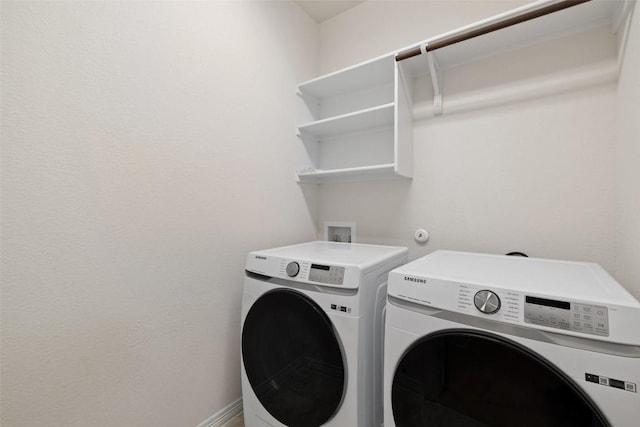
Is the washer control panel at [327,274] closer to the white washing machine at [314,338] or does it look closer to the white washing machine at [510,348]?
the white washing machine at [314,338]

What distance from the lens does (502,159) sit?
4.34 ft

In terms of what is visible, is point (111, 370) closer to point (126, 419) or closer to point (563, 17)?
point (126, 419)

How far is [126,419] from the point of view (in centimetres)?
98

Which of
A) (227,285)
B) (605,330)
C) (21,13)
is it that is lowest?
(227,285)

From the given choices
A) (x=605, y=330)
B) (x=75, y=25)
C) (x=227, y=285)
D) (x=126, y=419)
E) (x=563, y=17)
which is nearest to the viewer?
(x=605, y=330)

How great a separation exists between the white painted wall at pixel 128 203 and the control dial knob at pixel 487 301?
1102 mm

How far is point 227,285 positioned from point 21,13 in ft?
3.88

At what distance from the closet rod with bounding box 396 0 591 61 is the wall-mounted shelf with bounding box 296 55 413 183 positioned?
0.11m

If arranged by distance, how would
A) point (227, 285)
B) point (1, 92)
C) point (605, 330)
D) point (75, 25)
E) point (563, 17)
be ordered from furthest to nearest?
point (227, 285), point (563, 17), point (75, 25), point (1, 92), point (605, 330)

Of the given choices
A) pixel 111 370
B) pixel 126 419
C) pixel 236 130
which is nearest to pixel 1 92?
pixel 236 130

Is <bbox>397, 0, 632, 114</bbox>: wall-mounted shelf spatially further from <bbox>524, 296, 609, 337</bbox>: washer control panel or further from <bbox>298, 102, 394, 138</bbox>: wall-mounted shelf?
<bbox>524, 296, 609, 337</bbox>: washer control panel

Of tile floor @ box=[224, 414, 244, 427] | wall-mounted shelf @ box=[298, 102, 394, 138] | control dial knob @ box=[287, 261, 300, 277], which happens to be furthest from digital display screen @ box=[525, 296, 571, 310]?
tile floor @ box=[224, 414, 244, 427]

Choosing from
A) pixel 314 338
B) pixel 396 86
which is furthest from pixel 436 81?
pixel 314 338

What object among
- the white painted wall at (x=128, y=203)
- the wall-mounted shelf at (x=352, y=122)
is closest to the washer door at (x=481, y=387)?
the white painted wall at (x=128, y=203)
